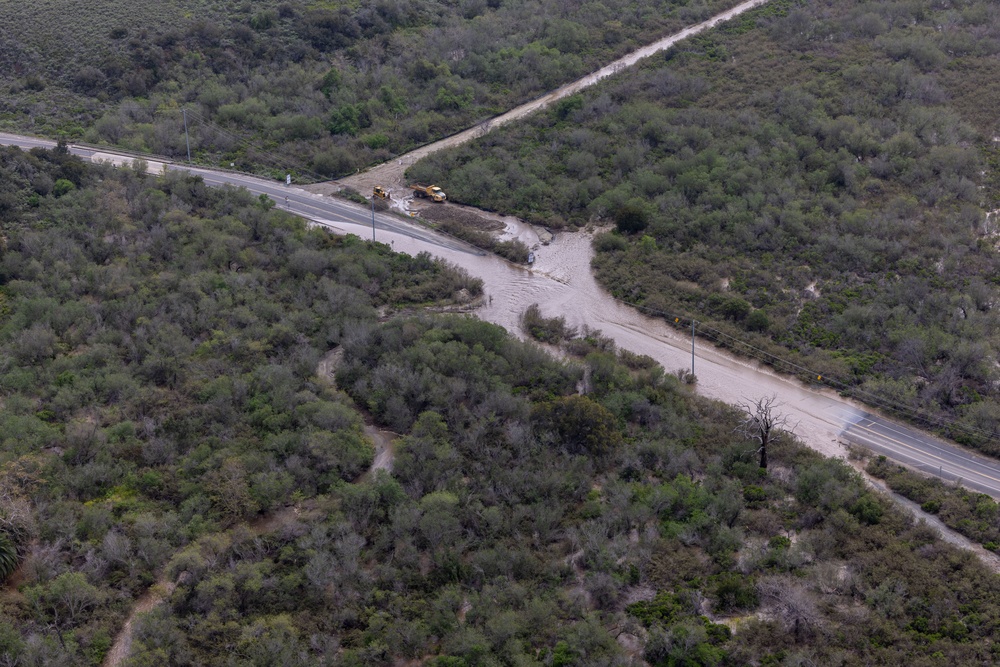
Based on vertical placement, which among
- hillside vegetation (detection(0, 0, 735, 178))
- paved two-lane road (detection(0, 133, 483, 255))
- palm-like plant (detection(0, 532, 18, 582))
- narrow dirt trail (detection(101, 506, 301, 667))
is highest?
hillside vegetation (detection(0, 0, 735, 178))

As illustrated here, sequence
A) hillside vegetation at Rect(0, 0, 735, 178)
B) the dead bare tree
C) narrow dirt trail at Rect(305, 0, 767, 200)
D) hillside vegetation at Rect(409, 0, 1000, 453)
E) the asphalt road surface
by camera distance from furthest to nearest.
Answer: hillside vegetation at Rect(0, 0, 735, 178), narrow dirt trail at Rect(305, 0, 767, 200), hillside vegetation at Rect(409, 0, 1000, 453), the asphalt road surface, the dead bare tree

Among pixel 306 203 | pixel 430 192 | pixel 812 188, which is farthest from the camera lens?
pixel 430 192

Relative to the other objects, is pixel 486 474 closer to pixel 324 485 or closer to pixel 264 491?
pixel 324 485

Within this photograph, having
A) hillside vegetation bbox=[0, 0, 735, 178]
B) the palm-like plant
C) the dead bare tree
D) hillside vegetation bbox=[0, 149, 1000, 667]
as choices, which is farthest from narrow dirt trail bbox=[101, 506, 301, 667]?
hillside vegetation bbox=[0, 0, 735, 178]

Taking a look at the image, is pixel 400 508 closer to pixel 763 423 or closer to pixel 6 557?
pixel 6 557

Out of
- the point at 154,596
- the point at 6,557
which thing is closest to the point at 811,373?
the point at 154,596

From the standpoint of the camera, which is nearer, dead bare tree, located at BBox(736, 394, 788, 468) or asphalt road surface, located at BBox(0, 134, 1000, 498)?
dead bare tree, located at BBox(736, 394, 788, 468)

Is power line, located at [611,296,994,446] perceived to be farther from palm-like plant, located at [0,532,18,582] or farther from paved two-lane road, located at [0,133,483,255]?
palm-like plant, located at [0,532,18,582]
